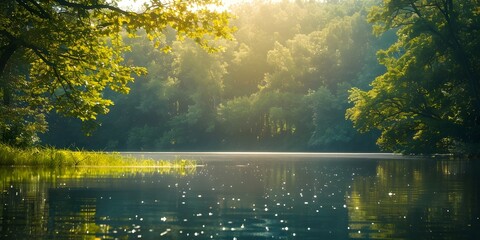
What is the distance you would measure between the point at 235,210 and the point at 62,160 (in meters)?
27.3

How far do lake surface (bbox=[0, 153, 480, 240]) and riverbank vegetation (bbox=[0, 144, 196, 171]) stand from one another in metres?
13.2

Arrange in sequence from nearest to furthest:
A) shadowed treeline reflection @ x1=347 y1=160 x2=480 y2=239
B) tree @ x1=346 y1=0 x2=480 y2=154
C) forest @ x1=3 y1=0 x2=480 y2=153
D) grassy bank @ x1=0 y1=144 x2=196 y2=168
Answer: shadowed treeline reflection @ x1=347 y1=160 x2=480 y2=239, grassy bank @ x1=0 y1=144 x2=196 y2=168, tree @ x1=346 y1=0 x2=480 y2=154, forest @ x1=3 y1=0 x2=480 y2=153

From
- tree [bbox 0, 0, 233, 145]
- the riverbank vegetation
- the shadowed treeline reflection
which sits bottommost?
the shadowed treeline reflection

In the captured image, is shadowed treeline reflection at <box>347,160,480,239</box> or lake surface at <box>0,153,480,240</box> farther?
shadowed treeline reflection at <box>347,160,480,239</box>

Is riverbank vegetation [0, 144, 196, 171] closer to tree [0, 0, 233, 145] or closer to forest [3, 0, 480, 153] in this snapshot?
tree [0, 0, 233, 145]

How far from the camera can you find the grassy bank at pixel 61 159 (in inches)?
1726

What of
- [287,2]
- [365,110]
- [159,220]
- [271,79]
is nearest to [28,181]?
[159,220]

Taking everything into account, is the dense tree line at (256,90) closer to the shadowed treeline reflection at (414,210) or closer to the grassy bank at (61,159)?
the grassy bank at (61,159)

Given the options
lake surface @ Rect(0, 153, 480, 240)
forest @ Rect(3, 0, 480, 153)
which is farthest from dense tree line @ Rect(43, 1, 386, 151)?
lake surface @ Rect(0, 153, 480, 240)

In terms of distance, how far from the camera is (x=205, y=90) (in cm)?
13738

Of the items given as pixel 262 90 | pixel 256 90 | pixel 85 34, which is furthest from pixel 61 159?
pixel 256 90

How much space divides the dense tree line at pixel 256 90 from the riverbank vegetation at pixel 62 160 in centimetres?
6572

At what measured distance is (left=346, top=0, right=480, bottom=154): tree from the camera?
2756 inches

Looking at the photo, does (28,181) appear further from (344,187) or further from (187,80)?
(187,80)
